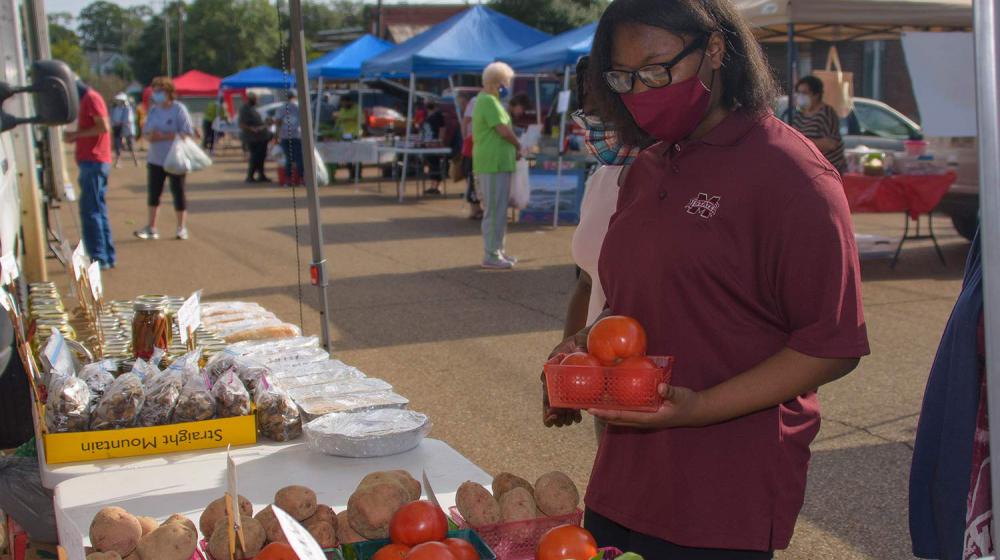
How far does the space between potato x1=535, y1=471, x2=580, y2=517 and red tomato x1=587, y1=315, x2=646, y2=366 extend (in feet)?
1.46

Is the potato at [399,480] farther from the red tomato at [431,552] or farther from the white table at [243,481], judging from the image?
the red tomato at [431,552]

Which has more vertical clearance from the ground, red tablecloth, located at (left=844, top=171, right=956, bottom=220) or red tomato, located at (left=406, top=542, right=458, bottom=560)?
red tomato, located at (left=406, top=542, right=458, bottom=560)

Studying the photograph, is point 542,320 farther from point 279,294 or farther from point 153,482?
point 153,482

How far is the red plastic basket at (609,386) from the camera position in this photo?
5.93 ft

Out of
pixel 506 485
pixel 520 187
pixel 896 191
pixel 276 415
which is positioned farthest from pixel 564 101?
pixel 506 485

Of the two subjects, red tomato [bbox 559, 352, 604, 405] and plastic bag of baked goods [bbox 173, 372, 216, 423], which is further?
plastic bag of baked goods [bbox 173, 372, 216, 423]

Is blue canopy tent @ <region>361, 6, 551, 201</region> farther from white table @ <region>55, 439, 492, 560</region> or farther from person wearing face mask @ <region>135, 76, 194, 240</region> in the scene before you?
white table @ <region>55, 439, 492, 560</region>

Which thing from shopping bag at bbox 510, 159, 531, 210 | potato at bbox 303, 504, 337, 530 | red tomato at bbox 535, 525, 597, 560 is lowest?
shopping bag at bbox 510, 159, 531, 210

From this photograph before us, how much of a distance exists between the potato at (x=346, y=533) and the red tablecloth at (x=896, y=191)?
9.33 metres

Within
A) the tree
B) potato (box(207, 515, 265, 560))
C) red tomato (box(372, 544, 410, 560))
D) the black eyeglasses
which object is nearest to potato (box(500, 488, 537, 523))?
red tomato (box(372, 544, 410, 560))

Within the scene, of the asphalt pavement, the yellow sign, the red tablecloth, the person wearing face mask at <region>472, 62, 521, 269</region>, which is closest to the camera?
the yellow sign

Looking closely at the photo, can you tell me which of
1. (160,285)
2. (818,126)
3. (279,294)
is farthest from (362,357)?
(818,126)

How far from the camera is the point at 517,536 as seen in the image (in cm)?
217

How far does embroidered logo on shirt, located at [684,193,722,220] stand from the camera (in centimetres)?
190
